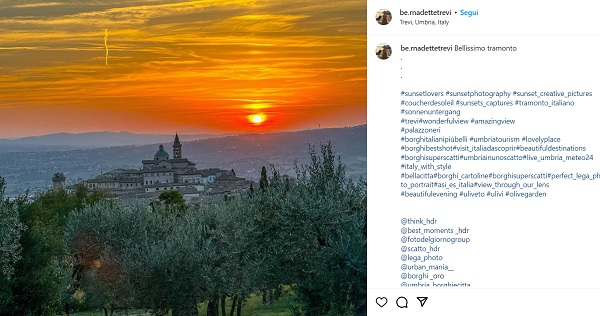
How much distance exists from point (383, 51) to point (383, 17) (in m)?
0.33

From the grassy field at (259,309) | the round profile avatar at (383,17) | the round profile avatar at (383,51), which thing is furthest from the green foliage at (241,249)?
the round profile avatar at (383,17)

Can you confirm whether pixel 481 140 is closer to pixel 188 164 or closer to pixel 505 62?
pixel 505 62

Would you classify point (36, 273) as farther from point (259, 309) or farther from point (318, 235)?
point (318, 235)

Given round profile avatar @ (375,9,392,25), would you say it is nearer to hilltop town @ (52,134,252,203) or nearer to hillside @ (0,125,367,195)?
hillside @ (0,125,367,195)

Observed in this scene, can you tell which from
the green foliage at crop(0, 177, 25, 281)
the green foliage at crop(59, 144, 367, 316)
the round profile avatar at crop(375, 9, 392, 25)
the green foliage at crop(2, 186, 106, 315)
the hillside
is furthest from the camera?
the hillside

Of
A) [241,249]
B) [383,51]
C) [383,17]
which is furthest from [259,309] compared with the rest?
[383,17]

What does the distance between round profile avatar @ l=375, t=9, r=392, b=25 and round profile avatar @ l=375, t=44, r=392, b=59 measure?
0.22 metres

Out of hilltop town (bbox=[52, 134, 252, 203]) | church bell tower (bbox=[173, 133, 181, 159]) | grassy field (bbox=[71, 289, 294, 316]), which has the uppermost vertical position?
church bell tower (bbox=[173, 133, 181, 159])

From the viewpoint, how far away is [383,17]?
6836mm

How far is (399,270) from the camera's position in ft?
22.3

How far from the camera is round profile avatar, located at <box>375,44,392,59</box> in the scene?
22.4ft

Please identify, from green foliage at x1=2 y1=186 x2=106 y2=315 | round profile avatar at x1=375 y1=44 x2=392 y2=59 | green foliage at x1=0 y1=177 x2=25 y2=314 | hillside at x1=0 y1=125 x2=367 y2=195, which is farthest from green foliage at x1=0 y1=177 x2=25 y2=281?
round profile avatar at x1=375 y1=44 x2=392 y2=59

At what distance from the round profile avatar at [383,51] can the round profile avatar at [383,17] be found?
8.9 inches

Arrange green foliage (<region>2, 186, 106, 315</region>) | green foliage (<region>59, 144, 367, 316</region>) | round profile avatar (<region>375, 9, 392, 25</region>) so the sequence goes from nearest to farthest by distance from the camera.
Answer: round profile avatar (<region>375, 9, 392, 25</region>)
green foliage (<region>59, 144, 367, 316</region>)
green foliage (<region>2, 186, 106, 315</region>)
